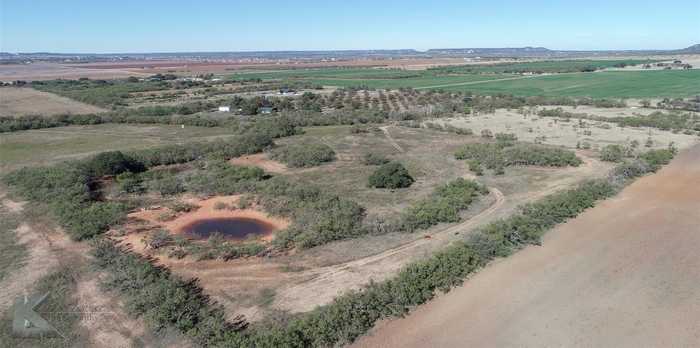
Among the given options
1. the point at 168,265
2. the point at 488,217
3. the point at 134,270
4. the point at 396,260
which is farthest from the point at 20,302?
the point at 488,217

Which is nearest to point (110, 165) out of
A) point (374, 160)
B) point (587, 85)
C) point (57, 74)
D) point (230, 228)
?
point (230, 228)

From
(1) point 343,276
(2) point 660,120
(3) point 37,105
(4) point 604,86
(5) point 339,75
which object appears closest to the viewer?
(1) point 343,276

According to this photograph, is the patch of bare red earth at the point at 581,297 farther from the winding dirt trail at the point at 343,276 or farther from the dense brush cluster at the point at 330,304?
the winding dirt trail at the point at 343,276

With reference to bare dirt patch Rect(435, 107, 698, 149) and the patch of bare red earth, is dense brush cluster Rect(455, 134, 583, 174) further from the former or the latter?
the patch of bare red earth

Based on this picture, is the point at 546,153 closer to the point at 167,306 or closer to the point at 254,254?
the point at 254,254

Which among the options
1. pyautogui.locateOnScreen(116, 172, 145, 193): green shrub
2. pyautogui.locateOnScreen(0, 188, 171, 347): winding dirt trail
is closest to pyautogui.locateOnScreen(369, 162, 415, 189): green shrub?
pyautogui.locateOnScreen(116, 172, 145, 193): green shrub

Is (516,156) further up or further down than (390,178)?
further up

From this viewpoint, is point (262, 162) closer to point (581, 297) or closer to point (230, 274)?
point (230, 274)
